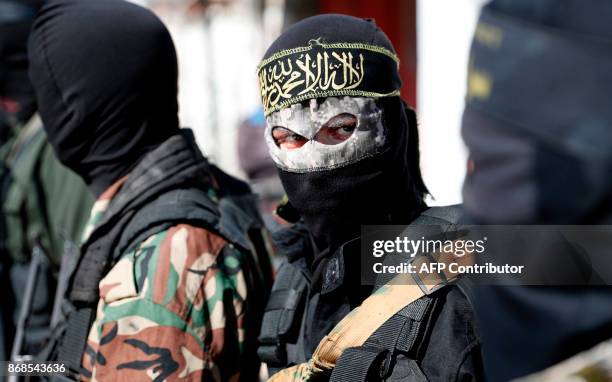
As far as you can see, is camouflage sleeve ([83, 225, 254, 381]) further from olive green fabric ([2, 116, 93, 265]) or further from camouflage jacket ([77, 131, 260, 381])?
olive green fabric ([2, 116, 93, 265])

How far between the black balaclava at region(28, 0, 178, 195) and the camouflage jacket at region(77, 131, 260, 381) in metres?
0.49

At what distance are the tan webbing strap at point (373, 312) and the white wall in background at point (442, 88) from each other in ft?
11.0

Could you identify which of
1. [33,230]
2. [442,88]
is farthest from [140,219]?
[442,88]

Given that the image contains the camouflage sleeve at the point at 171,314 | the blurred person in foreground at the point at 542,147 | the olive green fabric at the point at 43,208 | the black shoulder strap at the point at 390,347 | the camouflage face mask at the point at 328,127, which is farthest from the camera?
the olive green fabric at the point at 43,208

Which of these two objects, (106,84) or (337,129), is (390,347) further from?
(106,84)


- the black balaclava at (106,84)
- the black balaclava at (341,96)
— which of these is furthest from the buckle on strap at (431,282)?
the black balaclava at (106,84)

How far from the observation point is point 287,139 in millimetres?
2152

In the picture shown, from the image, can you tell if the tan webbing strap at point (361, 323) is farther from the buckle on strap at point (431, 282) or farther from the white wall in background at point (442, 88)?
the white wall in background at point (442, 88)

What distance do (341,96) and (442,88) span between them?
3772 millimetres

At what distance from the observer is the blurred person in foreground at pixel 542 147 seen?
1033 millimetres

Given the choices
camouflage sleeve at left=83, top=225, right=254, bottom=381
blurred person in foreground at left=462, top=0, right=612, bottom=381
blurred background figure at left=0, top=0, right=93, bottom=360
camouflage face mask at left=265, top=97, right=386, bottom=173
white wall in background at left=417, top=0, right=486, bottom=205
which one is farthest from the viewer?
white wall in background at left=417, top=0, right=486, bottom=205

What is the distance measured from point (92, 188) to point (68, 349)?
605 millimetres

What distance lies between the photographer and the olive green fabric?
370cm

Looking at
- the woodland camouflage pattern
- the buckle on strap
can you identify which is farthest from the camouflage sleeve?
the buckle on strap
